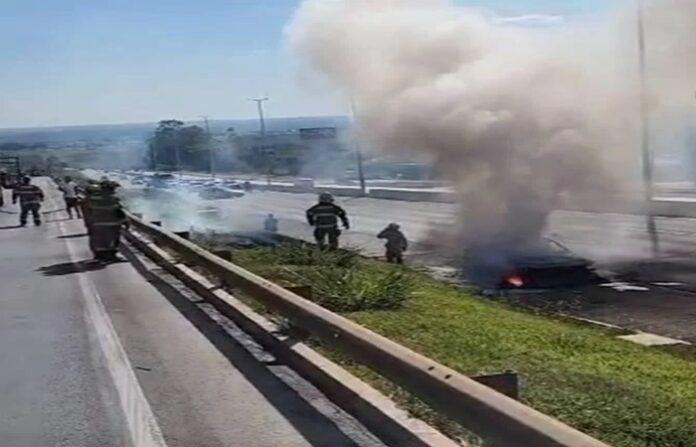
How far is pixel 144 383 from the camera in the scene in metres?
7.64

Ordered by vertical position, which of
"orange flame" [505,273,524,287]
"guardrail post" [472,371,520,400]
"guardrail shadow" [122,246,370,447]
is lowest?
"orange flame" [505,273,524,287]

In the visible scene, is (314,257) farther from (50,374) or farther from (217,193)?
(217,193)

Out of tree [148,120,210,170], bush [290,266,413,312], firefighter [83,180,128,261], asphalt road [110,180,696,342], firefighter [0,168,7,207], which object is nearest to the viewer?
bush [290,266,413,312]

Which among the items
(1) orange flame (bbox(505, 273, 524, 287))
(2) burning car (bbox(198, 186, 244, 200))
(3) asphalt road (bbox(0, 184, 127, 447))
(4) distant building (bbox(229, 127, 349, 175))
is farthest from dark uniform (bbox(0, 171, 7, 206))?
(1) orange flame (bbox(505, 273, 524, 287))

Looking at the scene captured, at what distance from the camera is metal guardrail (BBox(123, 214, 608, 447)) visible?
162 inches

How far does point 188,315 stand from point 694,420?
6.32 metres

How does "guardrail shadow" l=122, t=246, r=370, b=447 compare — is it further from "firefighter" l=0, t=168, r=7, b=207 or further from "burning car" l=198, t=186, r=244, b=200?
"burning car" l=198, t=186, r=244, b=200

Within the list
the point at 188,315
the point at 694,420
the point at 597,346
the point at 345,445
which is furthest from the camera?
the point at 188,315

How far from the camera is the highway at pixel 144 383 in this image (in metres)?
6.07

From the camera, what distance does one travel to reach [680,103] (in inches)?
1053

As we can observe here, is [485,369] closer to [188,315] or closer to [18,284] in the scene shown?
[188,315]

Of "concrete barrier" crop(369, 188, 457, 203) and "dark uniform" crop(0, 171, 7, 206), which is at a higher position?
"dark uniform" crop(0, 171, 7, 206)

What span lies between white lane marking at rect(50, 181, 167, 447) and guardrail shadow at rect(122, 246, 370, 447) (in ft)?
2.45

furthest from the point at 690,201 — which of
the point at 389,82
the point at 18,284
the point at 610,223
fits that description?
the point at 18,284
